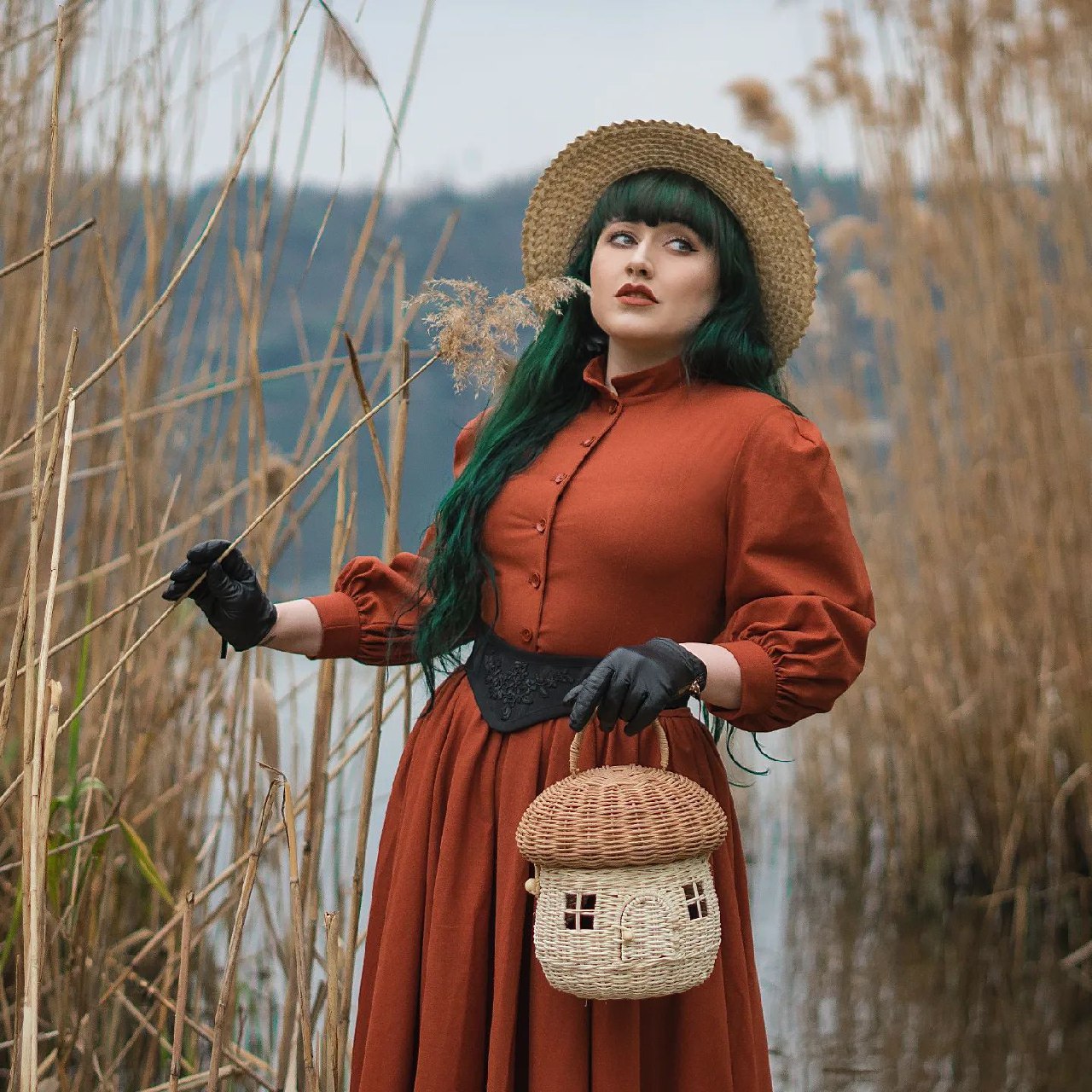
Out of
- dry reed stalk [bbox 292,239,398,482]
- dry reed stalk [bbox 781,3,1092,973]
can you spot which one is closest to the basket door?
dry reed stalk [bbox 292,239,398,482]

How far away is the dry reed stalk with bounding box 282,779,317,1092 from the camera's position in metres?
1.37

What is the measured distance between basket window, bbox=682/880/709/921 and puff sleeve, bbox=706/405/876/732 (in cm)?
15

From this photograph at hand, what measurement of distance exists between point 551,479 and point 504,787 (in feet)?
0.98

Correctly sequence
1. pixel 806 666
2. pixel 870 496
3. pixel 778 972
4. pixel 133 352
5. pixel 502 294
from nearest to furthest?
pixel 806 666, pixel 502 294, pixel 133 352, pixel 778 972, pixel 870 496

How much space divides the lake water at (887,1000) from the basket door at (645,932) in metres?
1.01

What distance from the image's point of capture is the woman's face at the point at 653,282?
1392 mm

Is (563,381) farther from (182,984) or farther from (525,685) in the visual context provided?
(182,984)

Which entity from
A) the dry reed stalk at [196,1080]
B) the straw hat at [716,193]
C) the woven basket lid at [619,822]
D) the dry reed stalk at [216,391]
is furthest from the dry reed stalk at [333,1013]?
the straw hat at [716,193]

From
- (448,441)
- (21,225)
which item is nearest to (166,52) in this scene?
(21,225)

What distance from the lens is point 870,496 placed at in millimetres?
3678

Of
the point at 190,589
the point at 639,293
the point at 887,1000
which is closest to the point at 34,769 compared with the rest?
the point at 190,589

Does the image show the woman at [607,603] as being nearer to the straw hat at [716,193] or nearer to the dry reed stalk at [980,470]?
the straw hat at [716,193]

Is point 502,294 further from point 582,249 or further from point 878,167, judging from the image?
point 878,167

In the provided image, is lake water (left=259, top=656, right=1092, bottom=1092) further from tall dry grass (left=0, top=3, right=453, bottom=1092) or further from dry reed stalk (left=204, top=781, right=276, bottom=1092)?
dry reed stalk (left=204, top=781, right=276, bottom=1092)
